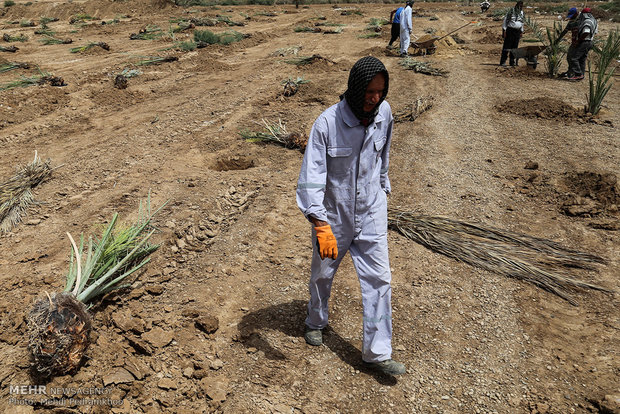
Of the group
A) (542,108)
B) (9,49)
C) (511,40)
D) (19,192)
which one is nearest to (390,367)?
(19,192)

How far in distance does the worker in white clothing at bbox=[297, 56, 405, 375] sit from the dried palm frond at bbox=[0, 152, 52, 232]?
3.24m

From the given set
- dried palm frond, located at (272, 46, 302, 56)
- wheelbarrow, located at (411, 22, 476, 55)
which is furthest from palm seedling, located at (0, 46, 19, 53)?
wheelbarrow, located at (411, 22, 476, 55)

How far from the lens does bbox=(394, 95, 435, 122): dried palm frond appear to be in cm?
709

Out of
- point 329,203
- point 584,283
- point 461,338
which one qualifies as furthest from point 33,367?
point 584,283

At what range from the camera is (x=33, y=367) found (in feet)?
7.86

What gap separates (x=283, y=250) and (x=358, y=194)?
5.26 feet

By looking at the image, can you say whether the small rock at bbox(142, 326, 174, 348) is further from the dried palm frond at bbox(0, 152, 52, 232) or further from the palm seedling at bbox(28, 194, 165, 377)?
the dried palm frond at bbox(0, 152, 52, 232)

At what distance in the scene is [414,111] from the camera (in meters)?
7.13

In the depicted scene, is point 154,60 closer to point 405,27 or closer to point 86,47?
point 86,47

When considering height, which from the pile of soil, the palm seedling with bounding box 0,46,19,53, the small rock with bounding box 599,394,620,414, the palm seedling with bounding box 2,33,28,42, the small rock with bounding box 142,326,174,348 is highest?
the palm seedling with bounding box 2,33,28,42

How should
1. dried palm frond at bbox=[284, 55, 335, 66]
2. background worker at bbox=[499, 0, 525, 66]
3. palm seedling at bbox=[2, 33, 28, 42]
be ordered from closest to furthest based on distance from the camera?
background worker at bbox=[499, 0, 525, 66] < dried palm frond at bbox=[284, 55, 335, 66] < palm seedling at bbox=[2, 33, 28, 42]

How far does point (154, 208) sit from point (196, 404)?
2.36 meters

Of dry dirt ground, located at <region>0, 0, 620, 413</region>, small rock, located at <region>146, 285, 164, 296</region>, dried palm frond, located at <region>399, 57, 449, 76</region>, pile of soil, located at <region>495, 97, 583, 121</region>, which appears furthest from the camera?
dried palm frond, located at <region>399, 57, 449, 76</region>

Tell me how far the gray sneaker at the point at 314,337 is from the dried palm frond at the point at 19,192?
311 cm
